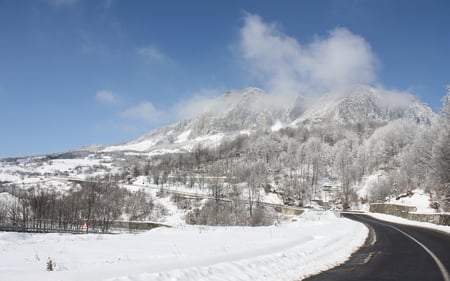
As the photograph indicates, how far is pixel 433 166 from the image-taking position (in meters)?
46.2

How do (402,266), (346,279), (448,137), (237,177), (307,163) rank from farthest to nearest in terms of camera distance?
(307,163) < (237,177) < (448,137) < (402,266) < (346,279)

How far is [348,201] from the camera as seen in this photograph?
124375mm

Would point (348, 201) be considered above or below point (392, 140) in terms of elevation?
below

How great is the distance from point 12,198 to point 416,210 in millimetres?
125292

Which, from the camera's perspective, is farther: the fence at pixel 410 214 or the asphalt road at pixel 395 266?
the fence at pixel 410 214

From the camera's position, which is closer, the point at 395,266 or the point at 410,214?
the point at 395,266

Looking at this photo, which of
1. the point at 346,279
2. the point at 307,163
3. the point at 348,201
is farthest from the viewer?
the point at 307,163

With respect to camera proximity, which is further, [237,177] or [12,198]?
[237,177]

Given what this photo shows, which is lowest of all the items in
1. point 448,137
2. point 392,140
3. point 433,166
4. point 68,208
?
point 68,208

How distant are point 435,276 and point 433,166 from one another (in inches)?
1546

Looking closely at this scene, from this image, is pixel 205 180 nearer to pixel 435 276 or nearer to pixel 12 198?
pixel 12 198

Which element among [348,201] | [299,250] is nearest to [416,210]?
[299,250]

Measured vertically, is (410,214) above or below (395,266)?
below

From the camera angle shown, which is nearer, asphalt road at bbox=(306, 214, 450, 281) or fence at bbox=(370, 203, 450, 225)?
asphalt road at bbox=(306, 214, 450, 281)
